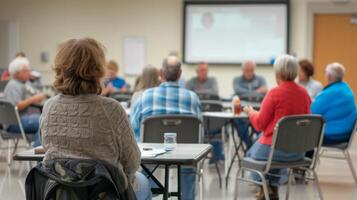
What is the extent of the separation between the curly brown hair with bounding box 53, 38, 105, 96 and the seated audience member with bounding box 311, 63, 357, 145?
364 cm

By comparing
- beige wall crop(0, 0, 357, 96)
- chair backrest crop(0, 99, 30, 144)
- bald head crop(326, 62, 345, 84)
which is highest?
beige wall crop(0, 0, 357, 96)

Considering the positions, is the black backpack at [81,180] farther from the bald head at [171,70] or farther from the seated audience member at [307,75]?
the seated audience member at [307,75]

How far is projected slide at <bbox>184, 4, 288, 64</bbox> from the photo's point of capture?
11.1m

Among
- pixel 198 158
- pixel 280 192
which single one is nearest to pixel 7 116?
pixel 280 192

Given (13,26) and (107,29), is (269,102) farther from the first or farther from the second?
(13,26)

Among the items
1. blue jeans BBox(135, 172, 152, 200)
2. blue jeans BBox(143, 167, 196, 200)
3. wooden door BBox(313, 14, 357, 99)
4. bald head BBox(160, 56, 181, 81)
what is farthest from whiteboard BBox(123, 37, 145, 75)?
blue jeans BBox(135, 172, 152, 200)

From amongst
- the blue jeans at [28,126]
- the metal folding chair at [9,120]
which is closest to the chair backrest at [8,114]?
the metal folding chair at [9,120]

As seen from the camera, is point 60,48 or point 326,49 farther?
point 326,49

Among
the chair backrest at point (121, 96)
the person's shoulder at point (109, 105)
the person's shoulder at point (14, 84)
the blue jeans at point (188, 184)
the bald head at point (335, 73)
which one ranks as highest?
the bald head at point (335, 73)

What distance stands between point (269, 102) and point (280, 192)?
129cm

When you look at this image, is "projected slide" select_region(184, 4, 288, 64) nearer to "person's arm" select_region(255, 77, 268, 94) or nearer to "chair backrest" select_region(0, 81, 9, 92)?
"person's arm" select_region(255, 77, 268, 94)

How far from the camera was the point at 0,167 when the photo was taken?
700 cm

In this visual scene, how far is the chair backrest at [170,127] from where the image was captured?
4.42 metres

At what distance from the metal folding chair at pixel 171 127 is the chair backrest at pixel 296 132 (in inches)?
21.5
